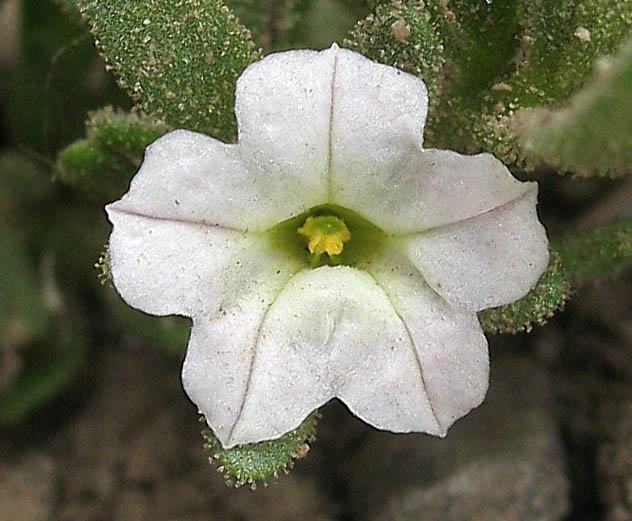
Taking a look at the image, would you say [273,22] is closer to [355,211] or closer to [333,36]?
[333,36]

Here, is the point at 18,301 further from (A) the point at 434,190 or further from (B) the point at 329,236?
(A) the point at 434,190

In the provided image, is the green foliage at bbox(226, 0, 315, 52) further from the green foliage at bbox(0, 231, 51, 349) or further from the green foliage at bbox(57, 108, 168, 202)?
the green foliage at bbox(0, 231, 51, 349)

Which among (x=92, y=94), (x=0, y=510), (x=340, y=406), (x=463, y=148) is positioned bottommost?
(x=0, y=510)

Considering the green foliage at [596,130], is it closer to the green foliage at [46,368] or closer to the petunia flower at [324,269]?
the petunia flower at [324,269]

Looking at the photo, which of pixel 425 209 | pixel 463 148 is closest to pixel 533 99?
pixel 463 148

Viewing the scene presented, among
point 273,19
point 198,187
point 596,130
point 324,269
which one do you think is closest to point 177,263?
point 198,187

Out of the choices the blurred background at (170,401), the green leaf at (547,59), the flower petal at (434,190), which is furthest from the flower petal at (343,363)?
the blurred background at (170,401)

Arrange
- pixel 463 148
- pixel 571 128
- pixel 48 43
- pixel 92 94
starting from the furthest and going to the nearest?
1. pixel 92 94
2. pixel 48 43
3. pixel 463 148
4. pixel 571 128
